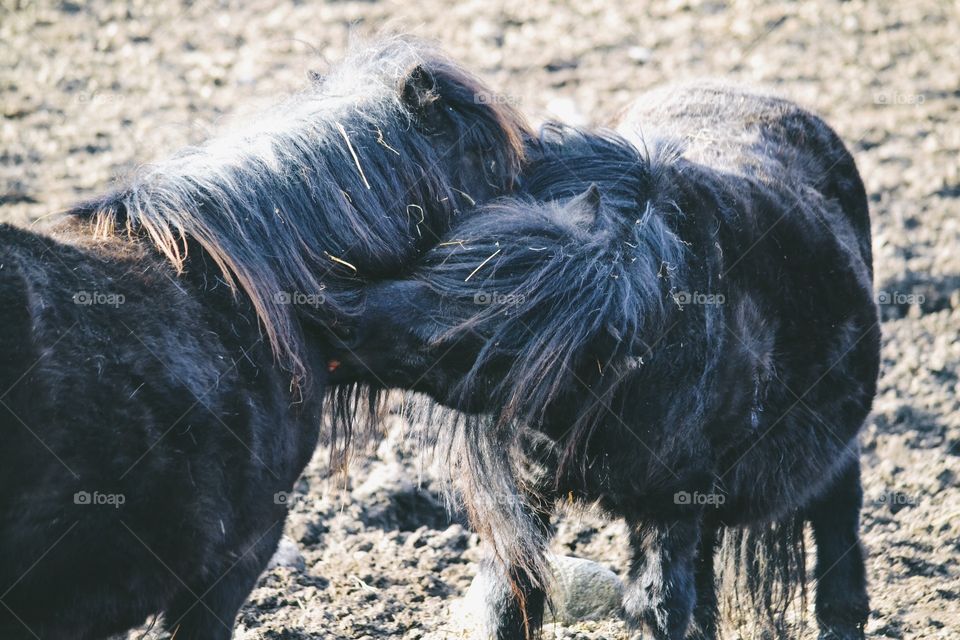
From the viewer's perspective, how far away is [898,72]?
8742 mm

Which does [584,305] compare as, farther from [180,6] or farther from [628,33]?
[180,6]

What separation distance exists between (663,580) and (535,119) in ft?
6.60

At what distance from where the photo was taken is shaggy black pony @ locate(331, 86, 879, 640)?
3162mm

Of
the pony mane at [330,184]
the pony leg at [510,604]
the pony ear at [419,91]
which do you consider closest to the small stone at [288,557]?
the pony leg at [510,604]

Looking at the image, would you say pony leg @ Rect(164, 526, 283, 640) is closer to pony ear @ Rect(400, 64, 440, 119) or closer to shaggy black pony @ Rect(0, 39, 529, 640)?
shaggy black pony @ Rect(0, 39, 529, 640)

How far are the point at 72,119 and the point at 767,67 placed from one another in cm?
565

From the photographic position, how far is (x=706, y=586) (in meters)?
4.24

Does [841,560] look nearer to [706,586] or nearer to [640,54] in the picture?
[706,586]

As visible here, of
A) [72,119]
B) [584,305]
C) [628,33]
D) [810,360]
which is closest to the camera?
[584,305]

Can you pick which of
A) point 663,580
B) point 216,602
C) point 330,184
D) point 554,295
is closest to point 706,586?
point 663,580

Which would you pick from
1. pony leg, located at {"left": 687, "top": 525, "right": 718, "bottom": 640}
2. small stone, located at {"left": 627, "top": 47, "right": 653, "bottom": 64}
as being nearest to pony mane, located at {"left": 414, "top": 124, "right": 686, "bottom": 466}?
pony leg, located at {"left": 687, "top": 525, "right": 718, "bottom": 640}

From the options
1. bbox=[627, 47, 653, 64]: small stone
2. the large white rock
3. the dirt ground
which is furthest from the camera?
bbox=[627, 47, 653, 64]: small stone

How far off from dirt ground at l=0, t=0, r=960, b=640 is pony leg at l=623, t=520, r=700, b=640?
31 centimetres

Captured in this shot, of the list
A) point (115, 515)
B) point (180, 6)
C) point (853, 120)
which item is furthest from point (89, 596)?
point (180, 6)
